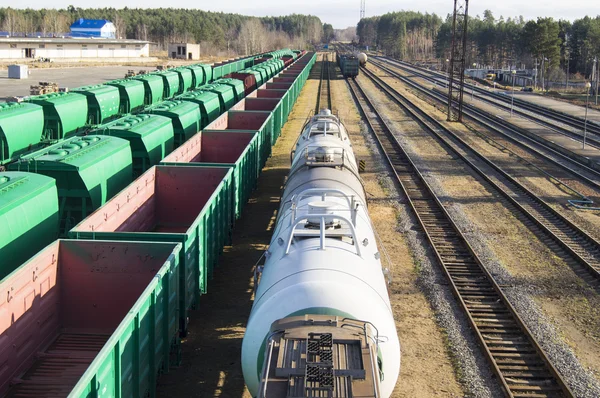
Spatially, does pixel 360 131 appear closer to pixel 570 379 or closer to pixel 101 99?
pixel 101 99

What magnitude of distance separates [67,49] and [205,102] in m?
93.0

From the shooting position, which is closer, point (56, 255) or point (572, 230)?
point (56, 255)

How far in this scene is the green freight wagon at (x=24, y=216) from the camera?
459 inches

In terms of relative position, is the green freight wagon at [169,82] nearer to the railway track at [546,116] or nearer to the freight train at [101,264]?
the freight train at [101,264]

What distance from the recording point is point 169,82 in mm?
40438

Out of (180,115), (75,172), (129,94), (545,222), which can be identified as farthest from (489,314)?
(129,94)

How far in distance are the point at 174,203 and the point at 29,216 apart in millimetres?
5207

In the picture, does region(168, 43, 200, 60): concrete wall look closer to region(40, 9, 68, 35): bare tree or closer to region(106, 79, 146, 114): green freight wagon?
region(40, 9, 68, 35): bare tree

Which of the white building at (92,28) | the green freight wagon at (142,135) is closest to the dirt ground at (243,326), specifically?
the green freight wagon at (142,135)

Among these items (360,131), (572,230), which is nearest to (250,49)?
(360,131)

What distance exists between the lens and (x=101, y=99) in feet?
91.5

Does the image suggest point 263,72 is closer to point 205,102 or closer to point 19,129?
point 205,102

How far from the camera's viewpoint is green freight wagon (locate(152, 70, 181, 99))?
40031 millimetres

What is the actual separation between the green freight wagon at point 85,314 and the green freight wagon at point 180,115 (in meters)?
Answer: 13.2
